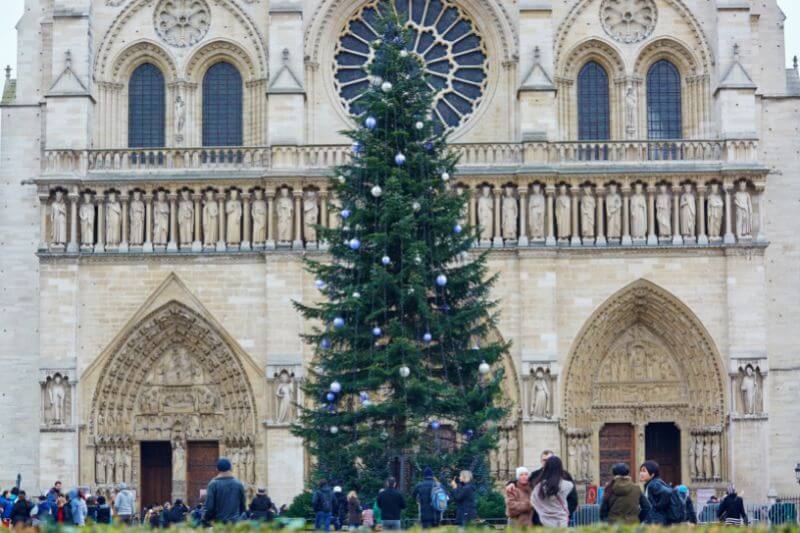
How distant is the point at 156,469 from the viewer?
126ft

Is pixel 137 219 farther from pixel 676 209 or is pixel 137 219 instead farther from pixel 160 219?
pixel 676 209

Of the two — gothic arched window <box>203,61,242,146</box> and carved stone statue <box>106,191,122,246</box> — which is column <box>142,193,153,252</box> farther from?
gothic arched window <box>203,61,242,146</box>

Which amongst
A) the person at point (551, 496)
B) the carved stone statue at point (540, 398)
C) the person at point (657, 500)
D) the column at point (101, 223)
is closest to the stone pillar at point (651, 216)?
the carved stone statue at point (540, 398)

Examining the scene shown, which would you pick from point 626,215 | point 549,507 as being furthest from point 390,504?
Answer: point 626,215

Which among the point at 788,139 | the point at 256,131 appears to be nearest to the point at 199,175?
the point at 256,131

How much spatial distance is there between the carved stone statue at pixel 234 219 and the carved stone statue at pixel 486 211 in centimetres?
557

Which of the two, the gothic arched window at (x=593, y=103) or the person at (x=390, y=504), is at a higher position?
the gothic arched window at (x=593, y=103)

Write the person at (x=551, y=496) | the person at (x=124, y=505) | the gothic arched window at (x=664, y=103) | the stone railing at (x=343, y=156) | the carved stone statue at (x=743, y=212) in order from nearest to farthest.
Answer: the person at (x=551, y=496)
the person at (x=124, y=505)
the carved stone statue at (x=743, y=212)
the stone railing at (x=343, y=156)
the gothic arched window at (x=664, y=103)

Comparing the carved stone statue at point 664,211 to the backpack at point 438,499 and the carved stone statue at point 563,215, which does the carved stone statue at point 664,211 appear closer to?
the carved stone statue at point 563,215

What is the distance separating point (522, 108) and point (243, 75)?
6.89 meters

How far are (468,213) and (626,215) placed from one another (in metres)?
3.68

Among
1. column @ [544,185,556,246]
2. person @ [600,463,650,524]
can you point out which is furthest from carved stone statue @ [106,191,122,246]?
person @ [600,463,650,524]

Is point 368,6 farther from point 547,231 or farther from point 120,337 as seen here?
point 120,337

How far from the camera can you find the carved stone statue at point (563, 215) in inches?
1465
